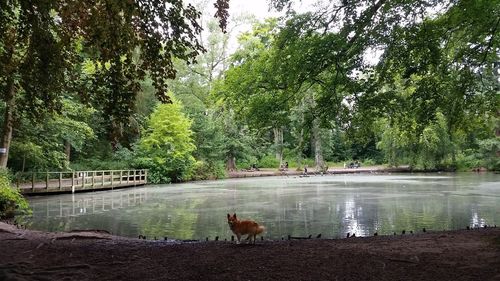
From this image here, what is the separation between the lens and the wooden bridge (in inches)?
802

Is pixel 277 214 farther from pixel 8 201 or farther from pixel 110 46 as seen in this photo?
pixel 110 46

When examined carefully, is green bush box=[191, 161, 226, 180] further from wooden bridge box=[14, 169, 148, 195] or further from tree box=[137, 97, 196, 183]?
wooden bridge box=[14, 169, 148, 195]

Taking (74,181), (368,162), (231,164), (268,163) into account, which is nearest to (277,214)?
(74,181)

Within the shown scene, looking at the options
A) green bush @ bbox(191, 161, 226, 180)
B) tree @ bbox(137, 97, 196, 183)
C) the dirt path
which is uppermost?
tree @ bbox(137, 97, 196, 183)

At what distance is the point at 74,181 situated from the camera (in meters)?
22.5

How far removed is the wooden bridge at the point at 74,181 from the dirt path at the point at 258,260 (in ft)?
48.1

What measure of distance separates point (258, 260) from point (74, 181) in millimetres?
19420

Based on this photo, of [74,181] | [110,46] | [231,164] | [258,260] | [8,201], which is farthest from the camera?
[231,164]

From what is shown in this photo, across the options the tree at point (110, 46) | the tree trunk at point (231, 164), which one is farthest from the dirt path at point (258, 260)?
the tree trunk at point (231, 164)

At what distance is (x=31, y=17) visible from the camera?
5.43 m

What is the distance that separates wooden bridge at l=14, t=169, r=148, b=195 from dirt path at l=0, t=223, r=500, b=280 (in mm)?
14674

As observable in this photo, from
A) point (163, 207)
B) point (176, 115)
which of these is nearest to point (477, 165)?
point (176, 115)

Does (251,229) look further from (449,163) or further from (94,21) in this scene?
(449,163)

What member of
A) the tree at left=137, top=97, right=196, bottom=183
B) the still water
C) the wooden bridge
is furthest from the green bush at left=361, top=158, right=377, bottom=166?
the still water
